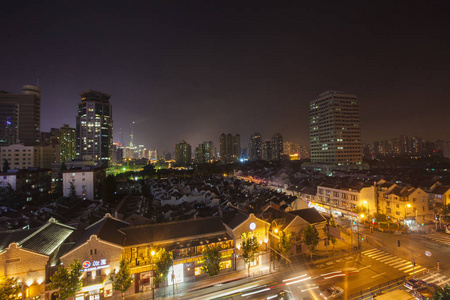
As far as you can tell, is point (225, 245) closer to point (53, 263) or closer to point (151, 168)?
point (53, 263)

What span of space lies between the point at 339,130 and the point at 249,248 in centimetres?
9620

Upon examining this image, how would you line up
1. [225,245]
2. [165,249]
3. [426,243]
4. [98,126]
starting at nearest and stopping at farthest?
[165,249] < [225,245] < [426,243] < [98,126]

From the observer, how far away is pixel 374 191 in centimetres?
4059

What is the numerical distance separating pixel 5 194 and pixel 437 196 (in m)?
84.9

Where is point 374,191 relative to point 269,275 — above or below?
above

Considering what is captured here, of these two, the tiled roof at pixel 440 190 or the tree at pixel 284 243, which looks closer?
the tree at pixel 284 243

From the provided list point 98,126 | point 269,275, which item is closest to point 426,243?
point 269,275

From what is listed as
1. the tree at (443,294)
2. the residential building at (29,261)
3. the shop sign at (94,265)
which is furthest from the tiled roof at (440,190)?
the residential building at (29,261)

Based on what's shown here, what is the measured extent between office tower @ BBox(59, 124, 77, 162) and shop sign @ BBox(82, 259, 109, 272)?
148575mm

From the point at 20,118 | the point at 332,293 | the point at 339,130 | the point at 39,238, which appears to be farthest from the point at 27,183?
the point at 339,130

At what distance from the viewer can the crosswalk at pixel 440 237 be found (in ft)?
94.5

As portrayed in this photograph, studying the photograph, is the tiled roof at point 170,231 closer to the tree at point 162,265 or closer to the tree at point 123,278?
the tree at point 162,265

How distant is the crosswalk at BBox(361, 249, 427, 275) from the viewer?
22.0m

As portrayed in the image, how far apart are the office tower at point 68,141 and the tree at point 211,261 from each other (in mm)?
152639
